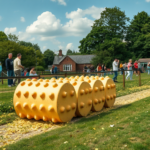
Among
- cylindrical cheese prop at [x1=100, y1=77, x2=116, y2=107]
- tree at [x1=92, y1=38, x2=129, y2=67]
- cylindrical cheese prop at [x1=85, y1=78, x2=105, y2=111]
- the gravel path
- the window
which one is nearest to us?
the gravel path

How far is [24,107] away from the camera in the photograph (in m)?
5.95

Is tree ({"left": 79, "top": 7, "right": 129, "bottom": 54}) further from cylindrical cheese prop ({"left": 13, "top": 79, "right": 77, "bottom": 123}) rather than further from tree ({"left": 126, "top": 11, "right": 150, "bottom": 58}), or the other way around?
cylindrical cheese prop ({"left": 13, "top": 79, "right": 77, "bottom": 123})

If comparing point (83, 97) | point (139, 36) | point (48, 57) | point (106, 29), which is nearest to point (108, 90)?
point (83, 97)

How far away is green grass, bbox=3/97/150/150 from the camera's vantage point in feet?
12.4

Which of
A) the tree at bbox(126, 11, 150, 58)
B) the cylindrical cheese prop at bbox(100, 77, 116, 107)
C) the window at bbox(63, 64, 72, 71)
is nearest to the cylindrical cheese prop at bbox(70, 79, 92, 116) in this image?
the cylindrical cheese prop at bbox(100, 77, 116, 107)

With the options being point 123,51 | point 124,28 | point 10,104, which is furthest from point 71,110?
point 124,28

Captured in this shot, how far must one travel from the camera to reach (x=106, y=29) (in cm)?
6041

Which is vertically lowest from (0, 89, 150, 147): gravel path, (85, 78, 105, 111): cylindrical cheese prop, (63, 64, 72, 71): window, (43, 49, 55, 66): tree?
(0, 89, 150, 147): gravel path

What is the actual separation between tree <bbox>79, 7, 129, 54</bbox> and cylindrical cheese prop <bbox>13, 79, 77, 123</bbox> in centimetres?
5421

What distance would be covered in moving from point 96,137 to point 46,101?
1.81m

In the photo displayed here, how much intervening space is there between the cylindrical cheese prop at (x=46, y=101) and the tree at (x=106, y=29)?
54209 mm

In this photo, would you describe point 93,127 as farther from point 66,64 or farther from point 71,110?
point 66,64

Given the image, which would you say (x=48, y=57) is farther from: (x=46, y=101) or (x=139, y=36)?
(x=46, y=101)

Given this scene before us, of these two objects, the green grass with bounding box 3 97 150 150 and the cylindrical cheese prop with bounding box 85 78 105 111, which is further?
the cylindrical cheese prop with bounding box 85 78 105 111
